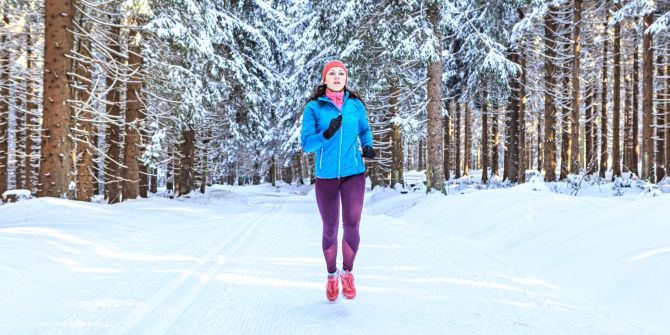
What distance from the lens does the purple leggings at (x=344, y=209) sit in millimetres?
3754

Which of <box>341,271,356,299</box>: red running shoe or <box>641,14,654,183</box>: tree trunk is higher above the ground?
<box>641,14,654,183</box>: tree trunk

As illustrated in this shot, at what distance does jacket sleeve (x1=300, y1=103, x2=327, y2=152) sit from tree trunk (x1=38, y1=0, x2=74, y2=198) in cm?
790

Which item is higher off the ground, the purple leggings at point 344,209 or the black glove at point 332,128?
the black glove at point 332,128

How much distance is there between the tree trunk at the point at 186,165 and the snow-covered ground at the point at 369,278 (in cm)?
1138

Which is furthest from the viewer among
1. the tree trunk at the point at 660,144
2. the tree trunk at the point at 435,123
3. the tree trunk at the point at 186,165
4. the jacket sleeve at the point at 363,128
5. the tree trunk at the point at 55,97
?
the tree trunk at the point at 186,165

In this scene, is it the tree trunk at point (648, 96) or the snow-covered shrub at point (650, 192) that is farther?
the tree trunk at point (648, 96)

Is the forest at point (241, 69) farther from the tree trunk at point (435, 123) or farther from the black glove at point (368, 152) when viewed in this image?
the black glove at point (368, 152)

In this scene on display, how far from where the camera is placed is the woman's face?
3783 millimetres

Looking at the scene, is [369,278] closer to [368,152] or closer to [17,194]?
[368,152]

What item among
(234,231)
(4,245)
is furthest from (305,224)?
(4,245)

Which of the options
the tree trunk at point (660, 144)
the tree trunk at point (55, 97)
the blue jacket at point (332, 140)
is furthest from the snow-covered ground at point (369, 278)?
the tree trunk at point (660, 144)

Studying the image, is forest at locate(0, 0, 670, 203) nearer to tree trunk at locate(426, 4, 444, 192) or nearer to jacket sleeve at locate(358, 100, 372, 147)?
tree trunk at locate(426, 4, 444, 192)

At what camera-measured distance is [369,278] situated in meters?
4.48

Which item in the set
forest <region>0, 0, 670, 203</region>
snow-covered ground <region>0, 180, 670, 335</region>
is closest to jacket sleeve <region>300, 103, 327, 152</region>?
snow-covered ground <region>0, 180, 670, 335</region>
